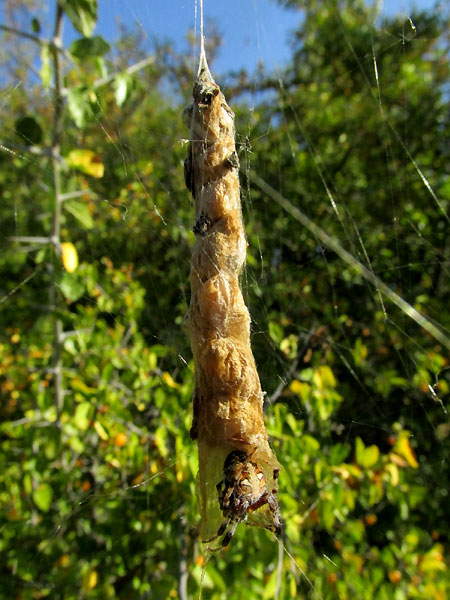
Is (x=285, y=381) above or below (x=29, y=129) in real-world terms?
below

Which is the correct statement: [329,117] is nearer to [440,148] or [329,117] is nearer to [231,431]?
[440,148]

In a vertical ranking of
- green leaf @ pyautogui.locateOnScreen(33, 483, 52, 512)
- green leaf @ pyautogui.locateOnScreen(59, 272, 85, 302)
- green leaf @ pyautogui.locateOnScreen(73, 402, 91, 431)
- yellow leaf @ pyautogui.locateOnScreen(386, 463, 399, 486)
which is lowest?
yellow leaf @ pyautogui.locateOnScreen(386, 463, 399, 486)

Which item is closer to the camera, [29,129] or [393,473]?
[29,129]

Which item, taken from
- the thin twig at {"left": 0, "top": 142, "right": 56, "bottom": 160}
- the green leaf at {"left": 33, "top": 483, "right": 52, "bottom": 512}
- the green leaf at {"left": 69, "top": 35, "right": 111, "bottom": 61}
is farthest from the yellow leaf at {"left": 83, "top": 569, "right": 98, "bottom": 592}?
the green leaf at {"left": 69, "top": 35, "right": 111, "bottom": 61}

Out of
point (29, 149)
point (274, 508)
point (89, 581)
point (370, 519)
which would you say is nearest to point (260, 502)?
point (274, 508)

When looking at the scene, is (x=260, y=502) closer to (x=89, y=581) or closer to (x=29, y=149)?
(x=29, y=149)

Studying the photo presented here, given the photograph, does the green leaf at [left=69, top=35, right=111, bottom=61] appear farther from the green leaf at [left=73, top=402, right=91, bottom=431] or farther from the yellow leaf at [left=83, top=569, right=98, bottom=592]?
the yellow leaf at [left=83, top=569, right=98, bottom=592]

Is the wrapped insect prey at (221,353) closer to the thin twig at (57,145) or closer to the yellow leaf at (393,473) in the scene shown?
the thin twig at (57,145)
